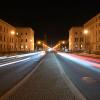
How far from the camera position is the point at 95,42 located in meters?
99.4

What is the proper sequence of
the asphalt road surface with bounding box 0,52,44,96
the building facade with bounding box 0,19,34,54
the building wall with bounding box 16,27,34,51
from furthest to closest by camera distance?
the building wall with bounding box 16,27,34,51
the building facade with bounding box 0,19,34,54
the asphalt road surface with bounding box 0,52,44,96

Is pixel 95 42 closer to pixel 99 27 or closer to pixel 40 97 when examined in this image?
pixel 99 27

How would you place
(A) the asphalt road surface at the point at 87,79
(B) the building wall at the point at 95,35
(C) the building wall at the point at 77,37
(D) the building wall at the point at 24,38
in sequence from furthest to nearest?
(C) the building wall at the point at 77,37 → (D) the building wall at the point at 24,38 → (B) the building wall at the point at 95,35 → (A) the asphalt road surface at the point at 87,79

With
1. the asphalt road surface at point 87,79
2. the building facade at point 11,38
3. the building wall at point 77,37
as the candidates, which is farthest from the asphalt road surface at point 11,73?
the building wall at point 77,37

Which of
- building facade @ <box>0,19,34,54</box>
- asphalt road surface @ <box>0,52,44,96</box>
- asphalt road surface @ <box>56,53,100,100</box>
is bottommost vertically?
asphalt road surface @ <box>56,53,100,100</box>

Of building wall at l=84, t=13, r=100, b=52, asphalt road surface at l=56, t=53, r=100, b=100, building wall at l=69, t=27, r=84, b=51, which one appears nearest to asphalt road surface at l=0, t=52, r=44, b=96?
asphalt road surface at l=56, t=53, r=100, b=100

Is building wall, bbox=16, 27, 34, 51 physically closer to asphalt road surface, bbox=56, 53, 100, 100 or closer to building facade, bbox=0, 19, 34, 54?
building facade, bbox=0, 19, 34, 54

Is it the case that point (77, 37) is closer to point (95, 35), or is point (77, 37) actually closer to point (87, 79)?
point (95, 35)

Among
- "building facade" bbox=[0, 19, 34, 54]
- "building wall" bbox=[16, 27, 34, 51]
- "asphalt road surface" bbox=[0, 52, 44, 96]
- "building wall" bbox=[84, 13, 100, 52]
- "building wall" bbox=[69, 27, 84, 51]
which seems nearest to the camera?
"asphalt road surface" bbox=[0, 52, 44, 96]

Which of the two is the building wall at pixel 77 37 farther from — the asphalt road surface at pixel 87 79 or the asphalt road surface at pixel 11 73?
the asphalt road surface at pixel 87 79

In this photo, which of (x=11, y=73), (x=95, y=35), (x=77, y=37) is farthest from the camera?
(x=77, y=37)

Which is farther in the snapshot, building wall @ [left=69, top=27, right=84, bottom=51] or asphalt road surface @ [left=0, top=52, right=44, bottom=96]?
building wall @ [left=69, top=27, right=84, bottom=51]

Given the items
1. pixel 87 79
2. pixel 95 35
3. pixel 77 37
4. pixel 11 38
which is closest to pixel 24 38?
pixel 77 37

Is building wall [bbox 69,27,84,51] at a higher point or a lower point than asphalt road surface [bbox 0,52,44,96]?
higher
